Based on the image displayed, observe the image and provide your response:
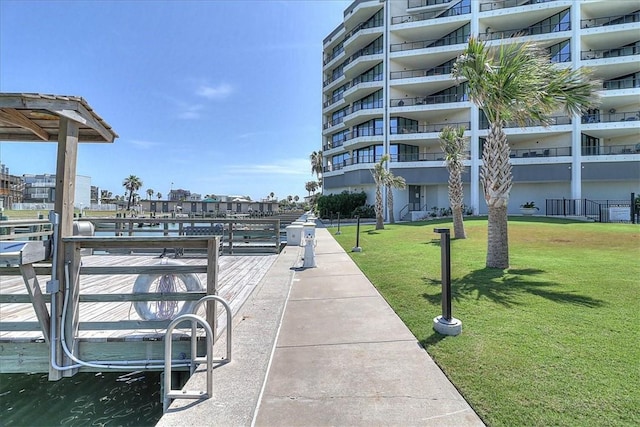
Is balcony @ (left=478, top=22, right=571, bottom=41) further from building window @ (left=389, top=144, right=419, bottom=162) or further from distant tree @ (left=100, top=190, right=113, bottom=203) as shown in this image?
distant tree @ (left=100, top=190, right=113, bottom=203)

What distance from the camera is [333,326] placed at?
4.78m

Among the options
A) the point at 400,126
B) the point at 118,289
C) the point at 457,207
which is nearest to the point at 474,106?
the point at 400,126

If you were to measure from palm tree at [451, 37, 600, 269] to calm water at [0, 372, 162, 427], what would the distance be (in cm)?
789

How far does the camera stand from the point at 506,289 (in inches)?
254

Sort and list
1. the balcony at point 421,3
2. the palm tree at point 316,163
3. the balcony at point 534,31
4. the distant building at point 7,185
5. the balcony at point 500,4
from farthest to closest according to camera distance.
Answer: the palm tree at point 316,163 < the balcony at point 421,3 < the balcony at point 500,4 < the balcony at point 534,31 < the distant building at point 7,185

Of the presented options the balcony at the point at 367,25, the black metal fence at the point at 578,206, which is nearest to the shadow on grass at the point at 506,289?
the black metal fence at the point at 578,206

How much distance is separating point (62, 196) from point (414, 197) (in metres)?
33.8

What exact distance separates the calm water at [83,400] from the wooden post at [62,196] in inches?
19.7

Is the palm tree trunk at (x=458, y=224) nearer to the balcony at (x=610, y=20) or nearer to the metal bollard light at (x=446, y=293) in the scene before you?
the metal bollard light at (x=446, y=293)

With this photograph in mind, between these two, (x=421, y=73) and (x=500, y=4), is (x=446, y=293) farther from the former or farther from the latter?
(x=500, y=4)

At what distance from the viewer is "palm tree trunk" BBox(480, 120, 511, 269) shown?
8.47 meters

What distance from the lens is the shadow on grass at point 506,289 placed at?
5650 millimetres

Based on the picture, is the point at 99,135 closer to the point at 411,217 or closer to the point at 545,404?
the point at 545,404

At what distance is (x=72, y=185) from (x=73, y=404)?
8.52ft
